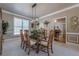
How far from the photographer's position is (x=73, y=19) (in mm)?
5570

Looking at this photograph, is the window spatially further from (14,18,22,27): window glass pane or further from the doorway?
the doorway

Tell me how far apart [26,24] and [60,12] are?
155 inches

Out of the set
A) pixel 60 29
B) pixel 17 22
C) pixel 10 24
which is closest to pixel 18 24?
pixel 17 22

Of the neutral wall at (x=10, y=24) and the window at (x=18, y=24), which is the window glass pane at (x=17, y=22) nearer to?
the window at (x=18, y=24)

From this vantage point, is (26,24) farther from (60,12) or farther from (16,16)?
(60,12)

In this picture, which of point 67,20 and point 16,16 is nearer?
point 67,20

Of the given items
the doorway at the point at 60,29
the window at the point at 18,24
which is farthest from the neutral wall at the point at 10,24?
the doorway at the point at 60,29

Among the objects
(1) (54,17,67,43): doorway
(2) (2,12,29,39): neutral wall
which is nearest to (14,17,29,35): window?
(2) (2,12,29,39): neutral wall

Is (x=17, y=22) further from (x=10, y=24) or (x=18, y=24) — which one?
(x=10, y=24)

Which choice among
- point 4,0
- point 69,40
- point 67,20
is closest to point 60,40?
point 69,40

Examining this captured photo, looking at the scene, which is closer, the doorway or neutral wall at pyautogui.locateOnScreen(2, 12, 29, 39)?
the doorway

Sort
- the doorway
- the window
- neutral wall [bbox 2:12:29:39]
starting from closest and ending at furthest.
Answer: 1. the doorway
2. neutral wall [bbox 2:12:29:39]
3. the window

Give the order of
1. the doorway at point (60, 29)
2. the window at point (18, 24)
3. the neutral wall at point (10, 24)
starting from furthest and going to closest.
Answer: the window at point (18, 24)
the neutral wall at point (10, 24)
the doorway at point (60, 29)

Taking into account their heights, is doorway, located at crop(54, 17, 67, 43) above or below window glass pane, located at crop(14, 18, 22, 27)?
below
